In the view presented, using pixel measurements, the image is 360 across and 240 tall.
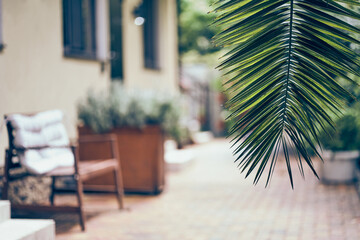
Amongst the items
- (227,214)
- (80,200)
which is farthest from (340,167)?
(80,200)

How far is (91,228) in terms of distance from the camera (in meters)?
4.11

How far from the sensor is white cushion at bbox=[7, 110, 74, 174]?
3881 millimetres

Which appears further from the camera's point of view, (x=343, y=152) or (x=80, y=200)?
(x=343, y=152)

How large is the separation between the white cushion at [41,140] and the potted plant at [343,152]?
3256 millimetres

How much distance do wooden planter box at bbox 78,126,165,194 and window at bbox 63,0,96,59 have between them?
4.23ft

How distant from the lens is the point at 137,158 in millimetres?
5566

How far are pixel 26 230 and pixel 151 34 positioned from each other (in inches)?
284

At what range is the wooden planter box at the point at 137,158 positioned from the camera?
5508 millimetres

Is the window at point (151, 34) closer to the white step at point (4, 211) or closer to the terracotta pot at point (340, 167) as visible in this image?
the terracotta pot at point (340, 167)

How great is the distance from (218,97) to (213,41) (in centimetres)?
1314

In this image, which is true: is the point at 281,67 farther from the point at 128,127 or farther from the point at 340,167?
the point at 340,167

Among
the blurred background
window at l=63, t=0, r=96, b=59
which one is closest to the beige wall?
the blurred background

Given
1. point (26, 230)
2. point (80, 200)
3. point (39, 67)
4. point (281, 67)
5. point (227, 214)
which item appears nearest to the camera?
point (281, 67)

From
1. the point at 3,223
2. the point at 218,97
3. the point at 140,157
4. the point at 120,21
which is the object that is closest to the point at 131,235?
the point at 3,223
